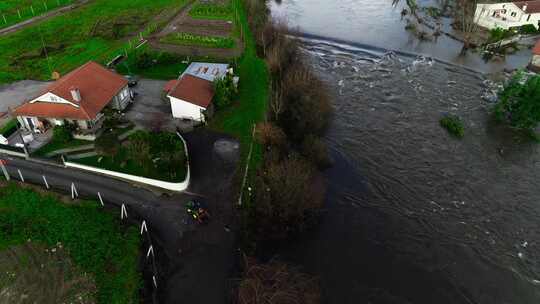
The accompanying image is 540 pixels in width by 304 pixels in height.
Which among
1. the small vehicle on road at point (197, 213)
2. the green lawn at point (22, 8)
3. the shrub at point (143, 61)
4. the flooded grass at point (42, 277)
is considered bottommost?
the flooded grass at point (42, 277)

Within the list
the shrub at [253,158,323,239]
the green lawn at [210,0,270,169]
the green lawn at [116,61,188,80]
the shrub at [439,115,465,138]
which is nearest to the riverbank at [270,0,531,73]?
the shrub at [439,115,465,138]

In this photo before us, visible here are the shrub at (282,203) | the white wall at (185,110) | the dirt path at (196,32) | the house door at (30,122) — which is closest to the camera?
the shrub at (282,203)

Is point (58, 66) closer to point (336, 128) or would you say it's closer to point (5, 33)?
Answer: point (5, 33)

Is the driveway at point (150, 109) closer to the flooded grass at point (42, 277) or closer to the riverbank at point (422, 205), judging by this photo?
the flooded grass at point (42, 277)

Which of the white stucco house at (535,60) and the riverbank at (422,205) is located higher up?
the white stucco house at (535,60)

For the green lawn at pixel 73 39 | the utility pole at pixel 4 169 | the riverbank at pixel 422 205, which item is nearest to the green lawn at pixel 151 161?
the utility pole at pixel 4 169

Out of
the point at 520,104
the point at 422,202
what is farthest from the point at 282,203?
the point at 520,104
